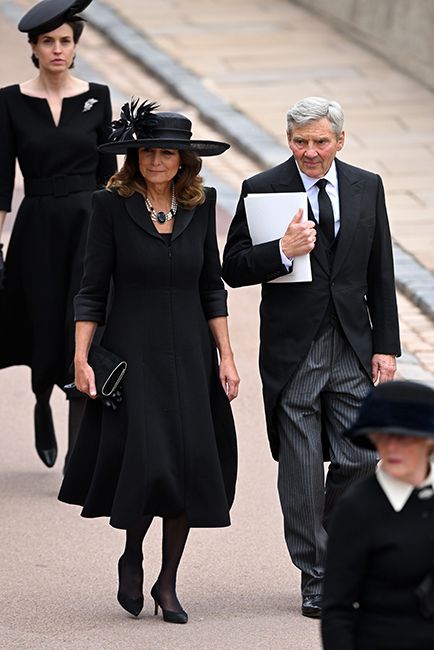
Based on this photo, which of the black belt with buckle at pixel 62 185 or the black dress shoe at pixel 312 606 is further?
the black belt with buckle at pixel 62 185

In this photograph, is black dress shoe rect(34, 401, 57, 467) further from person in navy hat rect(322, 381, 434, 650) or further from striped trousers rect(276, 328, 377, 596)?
person in navy hat rect(322, 381, 434, 650)

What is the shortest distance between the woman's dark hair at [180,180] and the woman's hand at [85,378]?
1.98 feet

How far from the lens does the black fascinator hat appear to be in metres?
5.95

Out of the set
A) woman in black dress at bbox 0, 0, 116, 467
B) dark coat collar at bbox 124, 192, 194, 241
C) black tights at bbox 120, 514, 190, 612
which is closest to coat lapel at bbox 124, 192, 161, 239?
dark coat collar at bbox 124, 192, 194, 241

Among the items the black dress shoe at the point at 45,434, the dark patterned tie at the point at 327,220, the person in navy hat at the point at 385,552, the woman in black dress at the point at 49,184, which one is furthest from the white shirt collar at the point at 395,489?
the black dress shoe at the point at 45,434

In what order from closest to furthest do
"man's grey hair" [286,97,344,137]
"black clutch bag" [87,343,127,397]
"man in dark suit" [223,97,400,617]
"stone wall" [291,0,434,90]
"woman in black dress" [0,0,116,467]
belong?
"black clutch bag" [87,343,127,397]
"man's grey hair" [286,97,344,137]
"man in dark suit" [223,97,400,617]
"woman in black dress" [0,0,116,467]
"stone wall" [291,0,434,90]

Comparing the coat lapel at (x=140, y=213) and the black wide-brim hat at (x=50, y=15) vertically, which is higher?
the black wide-brim hat at (x=50, y=15)

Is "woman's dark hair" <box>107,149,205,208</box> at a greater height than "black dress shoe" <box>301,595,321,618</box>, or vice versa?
"woman's dark hair" <box>107,149,205,208</box>

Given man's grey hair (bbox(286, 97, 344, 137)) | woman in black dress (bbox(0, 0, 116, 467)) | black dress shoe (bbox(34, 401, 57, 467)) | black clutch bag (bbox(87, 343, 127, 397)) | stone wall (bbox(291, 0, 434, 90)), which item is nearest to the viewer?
black clutch bag (bbox(87, 343, 127, 397))

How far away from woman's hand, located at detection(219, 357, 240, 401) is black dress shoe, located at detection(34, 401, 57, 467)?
7.37 feet

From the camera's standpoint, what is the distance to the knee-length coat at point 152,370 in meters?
5.98

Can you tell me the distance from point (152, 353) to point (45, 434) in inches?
92.0

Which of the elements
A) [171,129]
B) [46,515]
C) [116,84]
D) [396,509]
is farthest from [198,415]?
[116,84]

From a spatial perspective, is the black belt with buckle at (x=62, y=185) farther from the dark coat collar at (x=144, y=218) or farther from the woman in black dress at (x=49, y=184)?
the dark coat collar at (x=144, y=218)
